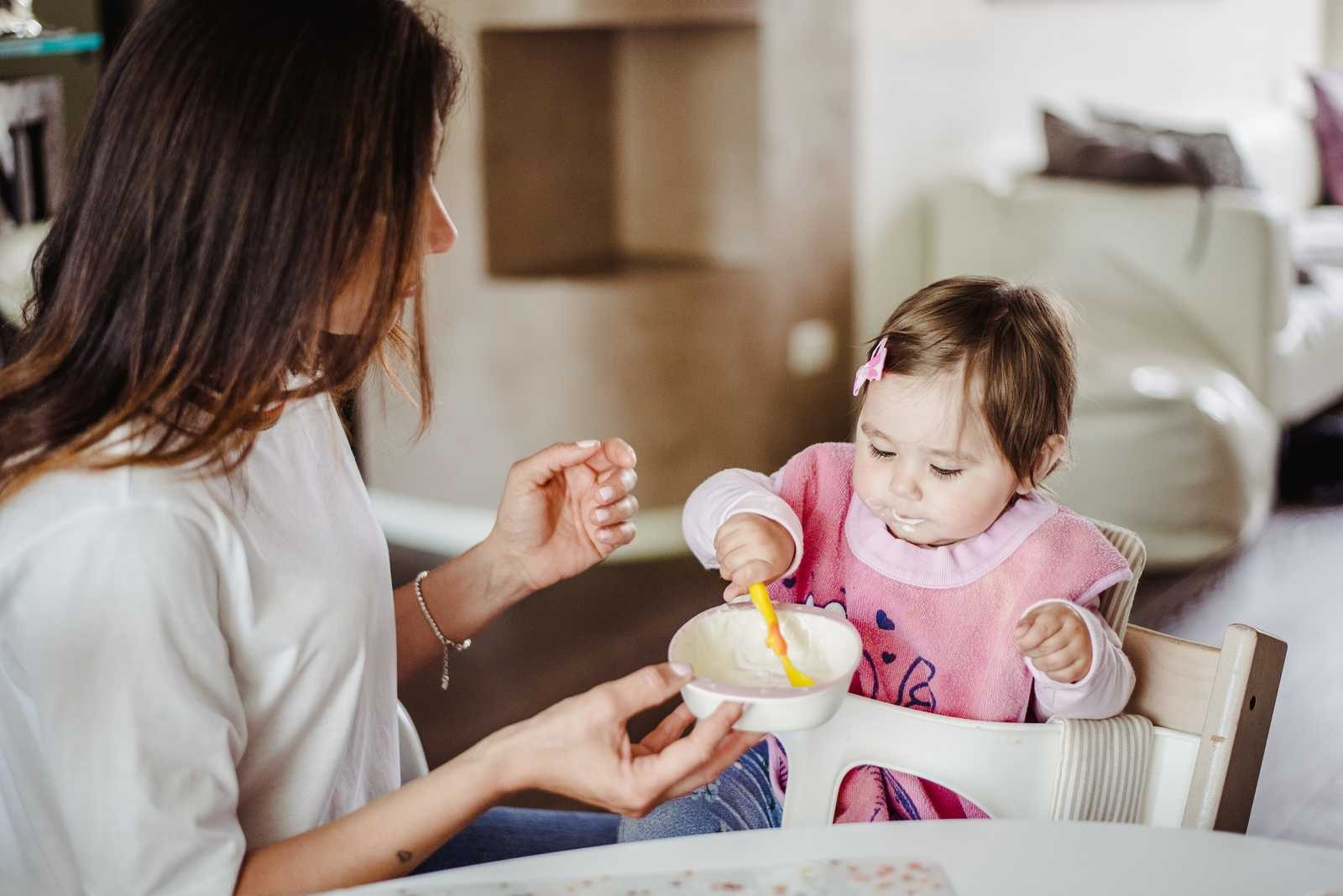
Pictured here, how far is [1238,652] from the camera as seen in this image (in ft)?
3.22

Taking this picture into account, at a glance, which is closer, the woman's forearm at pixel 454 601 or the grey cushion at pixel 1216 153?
the woman's forearm at pixel 454 601

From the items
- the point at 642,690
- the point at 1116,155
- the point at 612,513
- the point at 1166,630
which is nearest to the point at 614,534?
the point at 612,513

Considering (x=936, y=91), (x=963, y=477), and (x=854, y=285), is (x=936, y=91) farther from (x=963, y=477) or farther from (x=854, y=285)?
(x=963, y=477)

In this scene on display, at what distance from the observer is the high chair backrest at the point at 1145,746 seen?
3.27ft

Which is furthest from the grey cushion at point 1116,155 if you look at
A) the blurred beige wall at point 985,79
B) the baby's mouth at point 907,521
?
the baby's mouth at point 907,521

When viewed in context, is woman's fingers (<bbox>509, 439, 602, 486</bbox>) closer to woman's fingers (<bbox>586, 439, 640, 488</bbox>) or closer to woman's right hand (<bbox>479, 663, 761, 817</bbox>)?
woman's fingers (<bbox>586, 439, 640, 488</bbox>)

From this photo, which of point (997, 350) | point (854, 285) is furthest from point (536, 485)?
point (854, 285)

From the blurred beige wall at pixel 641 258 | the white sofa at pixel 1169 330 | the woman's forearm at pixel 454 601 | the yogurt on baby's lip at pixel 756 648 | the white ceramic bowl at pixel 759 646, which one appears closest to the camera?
the white ceramic bowl at pixel 759 646

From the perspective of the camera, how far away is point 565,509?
1278 mm

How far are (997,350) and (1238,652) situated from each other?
13.6 inches

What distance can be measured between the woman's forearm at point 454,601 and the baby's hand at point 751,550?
0.65 feet

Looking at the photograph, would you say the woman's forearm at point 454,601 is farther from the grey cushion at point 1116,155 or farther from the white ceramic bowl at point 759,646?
the grey cushion at point 1116,155

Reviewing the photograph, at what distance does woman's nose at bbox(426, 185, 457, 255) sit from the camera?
Result: 3.46 ft

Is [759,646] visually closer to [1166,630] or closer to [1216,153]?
[1166,630]
